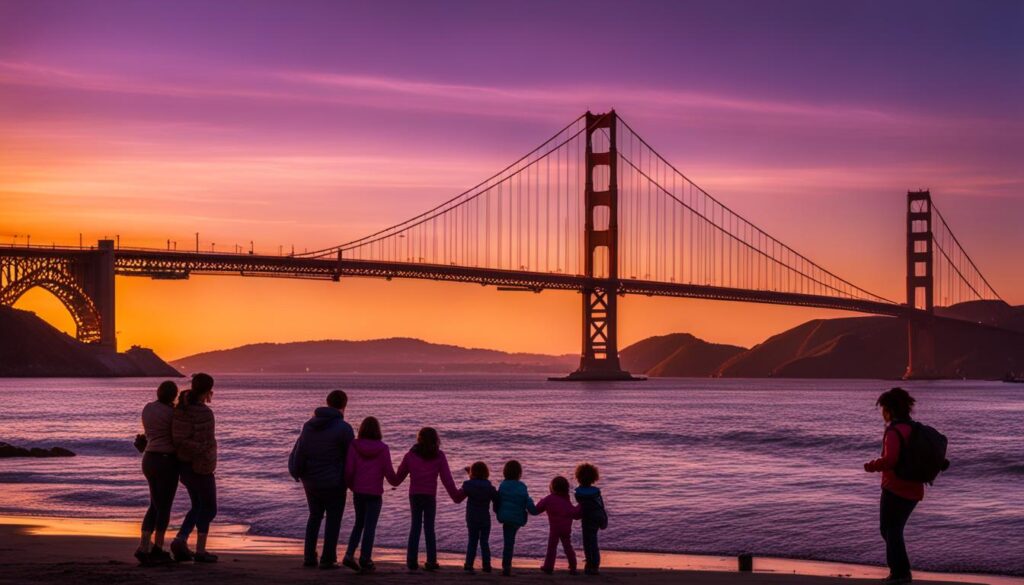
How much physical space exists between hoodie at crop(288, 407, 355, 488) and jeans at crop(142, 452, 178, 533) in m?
0.95

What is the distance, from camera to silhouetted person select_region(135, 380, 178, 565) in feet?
Result: 37.1

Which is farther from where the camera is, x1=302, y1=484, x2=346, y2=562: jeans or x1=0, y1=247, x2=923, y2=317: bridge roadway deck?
x1=0, y1=247, x2=923, y2=317: bridge roadway deck

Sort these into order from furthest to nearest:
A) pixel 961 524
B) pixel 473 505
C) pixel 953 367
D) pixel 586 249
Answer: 1. pixel 953 367
2. pixel 586 249
3. pixel 961 524
4. pixel 473 505

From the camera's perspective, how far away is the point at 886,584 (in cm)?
1107

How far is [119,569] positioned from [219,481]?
12724mm

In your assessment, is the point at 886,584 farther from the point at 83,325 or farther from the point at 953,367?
the point at 953,367

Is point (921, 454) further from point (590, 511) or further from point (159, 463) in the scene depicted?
point (159, 463)

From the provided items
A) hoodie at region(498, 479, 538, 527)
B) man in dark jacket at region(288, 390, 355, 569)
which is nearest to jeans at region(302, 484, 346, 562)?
man in dark jacket at region(288, 390, 355, 569)

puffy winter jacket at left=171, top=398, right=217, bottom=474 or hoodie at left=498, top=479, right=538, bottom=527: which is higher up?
puffy winter jacket at left=171, top=398, right=217, bottom=474

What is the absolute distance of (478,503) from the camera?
1174cm

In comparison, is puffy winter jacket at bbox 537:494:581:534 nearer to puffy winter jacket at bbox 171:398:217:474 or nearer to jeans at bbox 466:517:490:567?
jeans at bbox 466:517:490:567

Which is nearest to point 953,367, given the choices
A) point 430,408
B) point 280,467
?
point 430,408

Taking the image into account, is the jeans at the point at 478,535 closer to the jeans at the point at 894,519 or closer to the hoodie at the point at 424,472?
the hoodie at the point at 424,472

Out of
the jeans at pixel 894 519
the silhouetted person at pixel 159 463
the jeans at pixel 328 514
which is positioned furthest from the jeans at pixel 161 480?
the jeans at pixel 894 519
